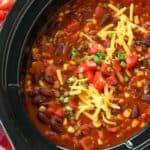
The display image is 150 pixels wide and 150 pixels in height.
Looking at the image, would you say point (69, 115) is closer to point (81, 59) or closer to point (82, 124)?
point (82, 124)

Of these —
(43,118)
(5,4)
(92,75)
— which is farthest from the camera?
(5,4)

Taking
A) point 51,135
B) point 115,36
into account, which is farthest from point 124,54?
point 51,135

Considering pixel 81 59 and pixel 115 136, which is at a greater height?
pixel 81 59

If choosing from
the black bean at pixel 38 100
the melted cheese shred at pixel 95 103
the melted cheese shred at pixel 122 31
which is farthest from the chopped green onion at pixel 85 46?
the black bean at pixel 38 100

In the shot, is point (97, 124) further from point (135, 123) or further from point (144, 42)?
point (144, 42)

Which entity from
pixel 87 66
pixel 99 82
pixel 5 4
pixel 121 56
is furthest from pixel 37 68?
pixel 5 4

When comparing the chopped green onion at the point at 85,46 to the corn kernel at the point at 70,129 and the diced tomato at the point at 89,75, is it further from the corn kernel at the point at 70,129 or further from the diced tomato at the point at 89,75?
the corn kernel at the point at 70,129
